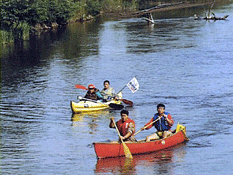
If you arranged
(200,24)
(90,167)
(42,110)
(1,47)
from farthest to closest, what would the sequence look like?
1. (200,24)
2. (1,47)
3. (42,110)
4. (90,167)

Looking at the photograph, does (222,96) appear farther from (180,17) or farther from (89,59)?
(180,17)

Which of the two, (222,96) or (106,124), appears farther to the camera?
(222,96)

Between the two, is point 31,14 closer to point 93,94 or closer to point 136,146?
point 93,94

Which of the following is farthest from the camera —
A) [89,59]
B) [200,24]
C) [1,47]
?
[200,24]

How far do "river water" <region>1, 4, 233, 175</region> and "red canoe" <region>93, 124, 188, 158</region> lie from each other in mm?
233

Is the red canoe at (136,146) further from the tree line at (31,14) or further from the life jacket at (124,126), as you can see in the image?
the tree line at (31,14)

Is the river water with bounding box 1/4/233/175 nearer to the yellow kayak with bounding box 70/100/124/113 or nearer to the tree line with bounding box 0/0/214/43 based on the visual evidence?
the yellow kayak with bounding box 70/100/124/113

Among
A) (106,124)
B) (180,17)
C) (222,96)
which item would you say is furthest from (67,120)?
(180,17)

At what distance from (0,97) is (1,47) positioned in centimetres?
2550

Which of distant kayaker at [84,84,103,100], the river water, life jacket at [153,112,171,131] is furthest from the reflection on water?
distant kayaker at [84,84,103,100]

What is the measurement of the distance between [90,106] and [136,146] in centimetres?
916

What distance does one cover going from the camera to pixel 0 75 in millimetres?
44469

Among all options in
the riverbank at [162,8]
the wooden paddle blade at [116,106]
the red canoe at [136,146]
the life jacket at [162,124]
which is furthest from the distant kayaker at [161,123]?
the riverbank at [162,8]

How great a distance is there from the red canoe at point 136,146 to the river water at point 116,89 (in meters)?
0.23
